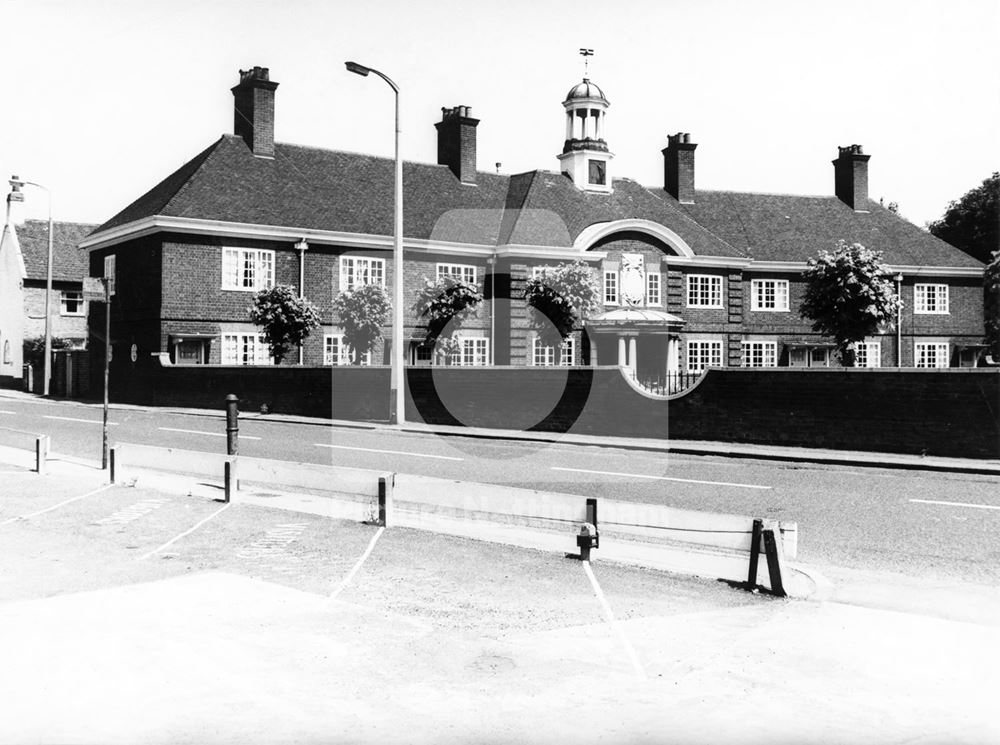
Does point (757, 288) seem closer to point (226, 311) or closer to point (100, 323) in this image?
point (226, 311)

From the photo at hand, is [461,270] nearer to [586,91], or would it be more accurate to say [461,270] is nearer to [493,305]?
[493,305]

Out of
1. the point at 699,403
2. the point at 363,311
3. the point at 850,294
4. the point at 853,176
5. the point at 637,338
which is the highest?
the point at 853,176

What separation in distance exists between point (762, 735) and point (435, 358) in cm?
3478

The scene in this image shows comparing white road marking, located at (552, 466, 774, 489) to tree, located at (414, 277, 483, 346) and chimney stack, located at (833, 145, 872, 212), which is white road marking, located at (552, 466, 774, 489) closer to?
tree, located at (414, 277, 483, 346)

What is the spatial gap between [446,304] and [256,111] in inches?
539

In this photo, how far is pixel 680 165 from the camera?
5134cm

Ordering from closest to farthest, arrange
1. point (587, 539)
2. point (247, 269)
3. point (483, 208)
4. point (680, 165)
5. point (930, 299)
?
point (587, 539), point (247, 269), point (483, 208), point (680, 165), point (930, 299)

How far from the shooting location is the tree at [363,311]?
35500mm

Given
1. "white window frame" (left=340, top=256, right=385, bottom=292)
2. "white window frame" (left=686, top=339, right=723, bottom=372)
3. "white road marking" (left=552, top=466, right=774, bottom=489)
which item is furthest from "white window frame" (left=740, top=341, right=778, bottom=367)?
"white road marking" (left=552, top=466, right=774, bottom=489)

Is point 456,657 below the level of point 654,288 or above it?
below

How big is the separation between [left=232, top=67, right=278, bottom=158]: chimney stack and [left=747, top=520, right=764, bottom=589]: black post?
3805 cm

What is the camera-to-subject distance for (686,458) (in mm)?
18859

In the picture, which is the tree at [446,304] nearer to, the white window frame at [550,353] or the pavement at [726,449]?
the white window frame at [550,353]

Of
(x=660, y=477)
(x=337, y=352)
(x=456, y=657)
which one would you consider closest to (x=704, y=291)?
(x=337, y=352)
